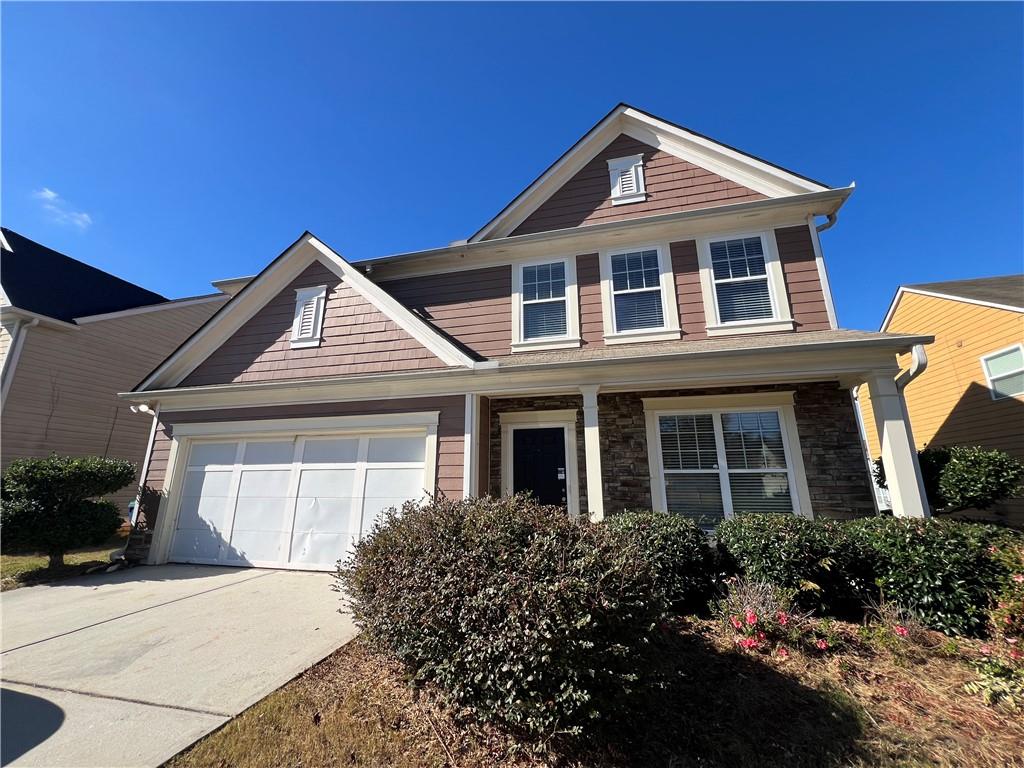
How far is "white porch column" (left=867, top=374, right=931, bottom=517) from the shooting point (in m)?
5.62

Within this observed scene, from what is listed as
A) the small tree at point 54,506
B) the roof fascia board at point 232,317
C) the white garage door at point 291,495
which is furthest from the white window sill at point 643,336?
the small tree at point 54,506

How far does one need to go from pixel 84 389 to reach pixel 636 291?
14093mm

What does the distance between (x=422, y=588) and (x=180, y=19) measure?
10.2m

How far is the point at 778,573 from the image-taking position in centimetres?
458

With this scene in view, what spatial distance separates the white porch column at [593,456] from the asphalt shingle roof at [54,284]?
1358 centimetres

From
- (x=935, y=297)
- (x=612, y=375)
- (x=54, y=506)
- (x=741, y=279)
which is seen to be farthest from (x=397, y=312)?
(x=935, y=297)

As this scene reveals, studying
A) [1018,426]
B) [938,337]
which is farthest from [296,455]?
[938,337]

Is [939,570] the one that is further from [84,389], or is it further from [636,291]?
[84,389]

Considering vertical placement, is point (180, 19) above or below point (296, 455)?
above

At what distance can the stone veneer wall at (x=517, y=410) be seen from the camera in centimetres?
786

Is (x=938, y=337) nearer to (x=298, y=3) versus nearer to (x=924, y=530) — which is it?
(x=924, y=530)

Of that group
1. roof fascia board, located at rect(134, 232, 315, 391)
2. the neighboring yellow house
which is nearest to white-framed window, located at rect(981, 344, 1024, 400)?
the neighboring yellow house

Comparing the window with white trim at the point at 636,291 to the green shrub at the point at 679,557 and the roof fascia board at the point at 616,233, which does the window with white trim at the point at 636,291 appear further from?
the green shrub at the point at 679,557

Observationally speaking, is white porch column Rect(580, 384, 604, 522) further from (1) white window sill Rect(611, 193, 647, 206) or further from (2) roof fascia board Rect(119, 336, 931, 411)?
(1) white window sill Rect(611, 193, 647, 206)
